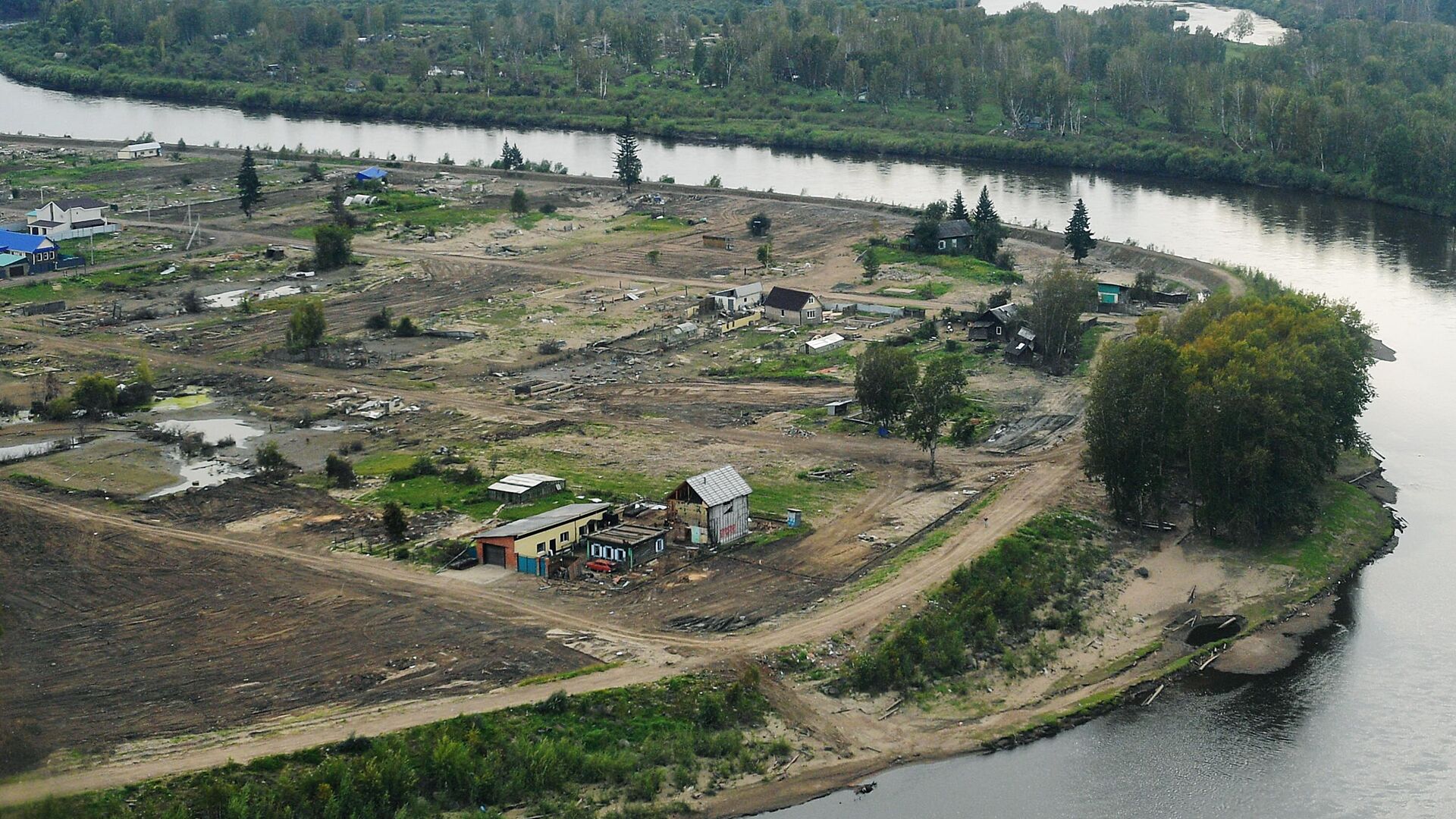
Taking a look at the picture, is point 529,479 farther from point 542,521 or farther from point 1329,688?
point 1329,688

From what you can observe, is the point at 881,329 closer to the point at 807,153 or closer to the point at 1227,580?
the point at 1227,580

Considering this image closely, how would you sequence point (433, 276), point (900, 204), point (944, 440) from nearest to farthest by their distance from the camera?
point (944, 440)
point (433, 276)
point (900, 204)

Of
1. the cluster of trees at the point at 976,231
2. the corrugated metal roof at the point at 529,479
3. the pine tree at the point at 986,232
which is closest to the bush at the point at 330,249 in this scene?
the cluster of trees at the point at 976,231

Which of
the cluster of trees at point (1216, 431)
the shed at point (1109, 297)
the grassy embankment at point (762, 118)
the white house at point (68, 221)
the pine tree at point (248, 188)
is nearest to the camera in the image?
the cluster of trees at point (1216, 431)

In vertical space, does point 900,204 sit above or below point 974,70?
below

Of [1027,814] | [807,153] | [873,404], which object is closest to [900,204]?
[807,153]

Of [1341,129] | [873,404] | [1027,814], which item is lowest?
[1027,814]

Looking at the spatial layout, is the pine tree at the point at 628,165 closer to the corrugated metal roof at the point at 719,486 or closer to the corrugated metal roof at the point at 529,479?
the corrugated metal roof at the point at 529,479
